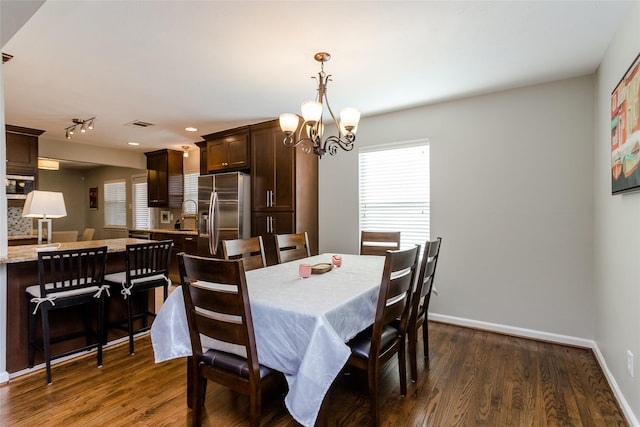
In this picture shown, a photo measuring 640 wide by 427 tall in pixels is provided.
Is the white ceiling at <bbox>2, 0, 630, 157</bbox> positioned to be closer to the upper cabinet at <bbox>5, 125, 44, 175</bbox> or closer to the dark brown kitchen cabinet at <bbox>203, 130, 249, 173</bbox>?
the dark brown kitchen cabinet at <bbox>203, 130, 249, 173</bbox>

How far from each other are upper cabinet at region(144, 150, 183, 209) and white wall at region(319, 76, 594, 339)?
14.6 feet

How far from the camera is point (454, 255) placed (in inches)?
140

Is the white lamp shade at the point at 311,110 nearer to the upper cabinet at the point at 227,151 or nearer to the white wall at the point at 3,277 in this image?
the white wall at the point at 3,277

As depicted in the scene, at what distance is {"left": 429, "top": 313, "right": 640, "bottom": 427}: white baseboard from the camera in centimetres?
197

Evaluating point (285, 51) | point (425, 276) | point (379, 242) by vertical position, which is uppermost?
point (285, 51)

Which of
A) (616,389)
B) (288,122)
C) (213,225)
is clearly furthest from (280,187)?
(616,389)

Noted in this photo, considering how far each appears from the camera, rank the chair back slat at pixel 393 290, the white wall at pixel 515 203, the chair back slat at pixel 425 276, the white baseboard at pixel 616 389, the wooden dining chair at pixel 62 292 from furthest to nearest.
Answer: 1. the white wall at pixel 515 203
2. the wooden dining chair at pixel 62 292
3. the chair back slat at pixel 425 276
4. the white baseboard at pixel 616 389
5. the chair back slat at pixel 393 290

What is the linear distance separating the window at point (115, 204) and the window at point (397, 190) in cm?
607

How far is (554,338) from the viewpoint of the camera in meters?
3.02

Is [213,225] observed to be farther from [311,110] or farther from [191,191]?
[311,110]

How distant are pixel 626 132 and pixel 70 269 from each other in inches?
147

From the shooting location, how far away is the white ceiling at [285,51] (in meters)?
1.98

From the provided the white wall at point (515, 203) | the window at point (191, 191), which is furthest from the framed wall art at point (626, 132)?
the window at point (191, 191)

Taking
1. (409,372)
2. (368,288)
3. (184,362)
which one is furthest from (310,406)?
(184,362)
